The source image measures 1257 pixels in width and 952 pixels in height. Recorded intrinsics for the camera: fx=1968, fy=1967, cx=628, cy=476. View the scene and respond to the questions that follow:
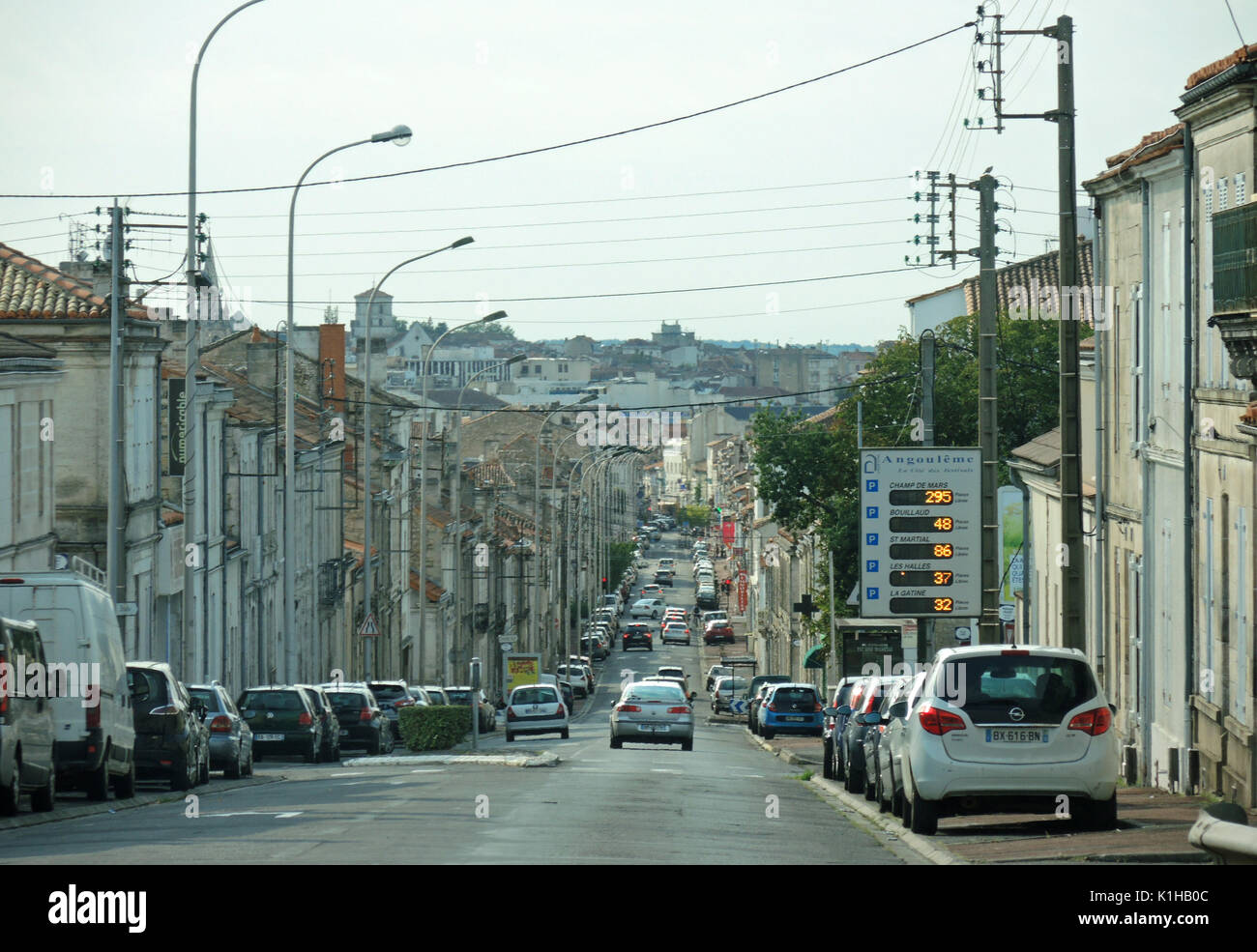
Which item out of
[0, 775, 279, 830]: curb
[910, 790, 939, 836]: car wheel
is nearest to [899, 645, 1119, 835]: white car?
[910, 790, 939, 836]: car wheel

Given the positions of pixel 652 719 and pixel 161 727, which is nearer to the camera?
pixel 161 727

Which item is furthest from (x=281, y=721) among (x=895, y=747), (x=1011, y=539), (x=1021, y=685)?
(x=1021, y=685)

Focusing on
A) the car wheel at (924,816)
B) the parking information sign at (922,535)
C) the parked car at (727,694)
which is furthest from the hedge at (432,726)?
the parked car at (727,694)

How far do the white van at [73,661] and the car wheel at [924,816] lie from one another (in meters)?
9.30

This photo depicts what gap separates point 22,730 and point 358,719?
21402mm

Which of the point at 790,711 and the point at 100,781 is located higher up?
the point at 100,781

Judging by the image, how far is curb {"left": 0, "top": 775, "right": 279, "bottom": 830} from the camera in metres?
19.3

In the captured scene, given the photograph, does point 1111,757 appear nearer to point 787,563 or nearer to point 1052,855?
point 1052,855

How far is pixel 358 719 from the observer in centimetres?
4028

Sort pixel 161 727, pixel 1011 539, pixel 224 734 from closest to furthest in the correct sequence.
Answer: pixel 161 727 < pixel 224 734 < pixel 1011 539

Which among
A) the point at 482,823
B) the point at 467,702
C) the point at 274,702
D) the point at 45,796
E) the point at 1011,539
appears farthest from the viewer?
the point at 467,702

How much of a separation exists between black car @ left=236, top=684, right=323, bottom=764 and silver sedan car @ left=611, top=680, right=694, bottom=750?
7273 mm

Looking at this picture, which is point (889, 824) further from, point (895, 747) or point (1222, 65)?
point (1222, 65)

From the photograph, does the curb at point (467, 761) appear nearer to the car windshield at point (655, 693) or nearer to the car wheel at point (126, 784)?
the car windshield at point (655, 693)
